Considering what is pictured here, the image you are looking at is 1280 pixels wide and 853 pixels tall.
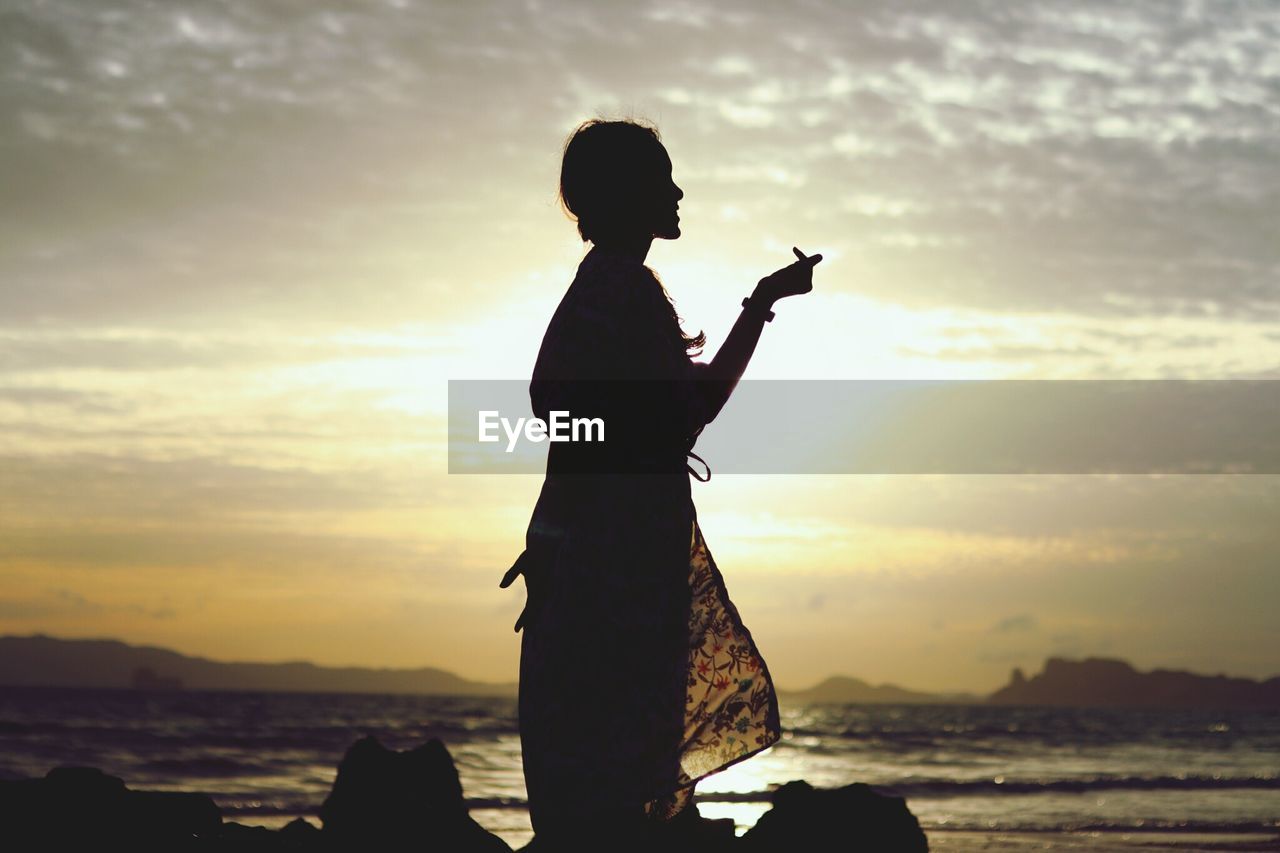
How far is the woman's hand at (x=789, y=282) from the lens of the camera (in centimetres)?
286

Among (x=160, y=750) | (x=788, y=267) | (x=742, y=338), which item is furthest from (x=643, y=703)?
(x=160, y=750)

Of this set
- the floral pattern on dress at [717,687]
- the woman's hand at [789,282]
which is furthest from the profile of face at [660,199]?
the floral pattern on dress at [717,687]

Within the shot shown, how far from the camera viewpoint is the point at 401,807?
1063 cm

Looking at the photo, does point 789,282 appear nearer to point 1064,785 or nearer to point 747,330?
point 747,330

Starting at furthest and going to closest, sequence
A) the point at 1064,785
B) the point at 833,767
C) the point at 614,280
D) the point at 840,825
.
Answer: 1. the point at 833,767
2. the point at 1064,785
3. the point at 840,825
4. the point at 614,280

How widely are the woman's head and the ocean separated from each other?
34.3ft

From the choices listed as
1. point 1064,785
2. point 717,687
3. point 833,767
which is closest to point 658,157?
point 717,687

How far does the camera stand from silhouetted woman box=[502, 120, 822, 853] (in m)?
2.77

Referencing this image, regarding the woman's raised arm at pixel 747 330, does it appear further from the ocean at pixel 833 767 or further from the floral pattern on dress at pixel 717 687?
the ocean at pixel 833 767

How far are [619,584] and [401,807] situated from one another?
862cm

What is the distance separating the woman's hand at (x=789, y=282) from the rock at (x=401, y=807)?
743 centimetres

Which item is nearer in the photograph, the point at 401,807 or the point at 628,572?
the point at 628,572

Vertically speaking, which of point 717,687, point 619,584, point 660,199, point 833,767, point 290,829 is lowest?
point 833,767

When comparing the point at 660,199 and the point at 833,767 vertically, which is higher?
the point at 660,199
